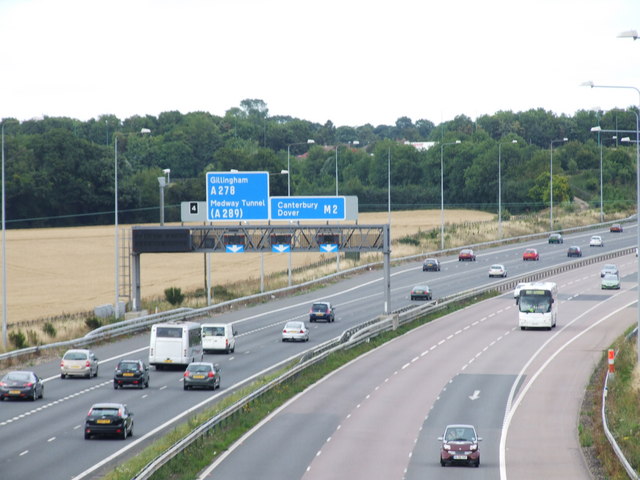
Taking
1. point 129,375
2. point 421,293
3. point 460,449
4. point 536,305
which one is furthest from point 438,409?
point 421,293

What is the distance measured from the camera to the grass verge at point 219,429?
32094 mm

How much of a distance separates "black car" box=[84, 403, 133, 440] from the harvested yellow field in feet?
133

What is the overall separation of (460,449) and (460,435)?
68 cm

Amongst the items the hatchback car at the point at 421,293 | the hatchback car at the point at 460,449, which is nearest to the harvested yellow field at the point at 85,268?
the hatchback car at the point at 421,293

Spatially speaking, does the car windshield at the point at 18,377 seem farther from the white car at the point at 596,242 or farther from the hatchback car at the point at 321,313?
the white car at the point at 596,242

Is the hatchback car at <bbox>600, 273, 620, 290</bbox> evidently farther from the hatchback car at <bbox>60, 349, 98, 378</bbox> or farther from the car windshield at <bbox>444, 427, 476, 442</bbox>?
the car windshield at <bbox>444, 427, 476, 442</bbox>

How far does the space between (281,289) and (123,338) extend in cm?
2651

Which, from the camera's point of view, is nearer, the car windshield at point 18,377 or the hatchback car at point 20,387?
the hatchback car at point 20,387

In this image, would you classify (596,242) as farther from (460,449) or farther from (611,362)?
(460,449)

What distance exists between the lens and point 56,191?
525 feet

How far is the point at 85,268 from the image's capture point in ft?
397

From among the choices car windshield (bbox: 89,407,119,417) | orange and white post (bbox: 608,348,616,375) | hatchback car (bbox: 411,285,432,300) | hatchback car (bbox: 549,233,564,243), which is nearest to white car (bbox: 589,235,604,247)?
hatchback car (bbox: 549,233,564,243)

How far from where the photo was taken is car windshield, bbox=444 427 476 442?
34125 millimetres

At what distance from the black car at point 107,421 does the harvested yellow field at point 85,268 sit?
133 feet
